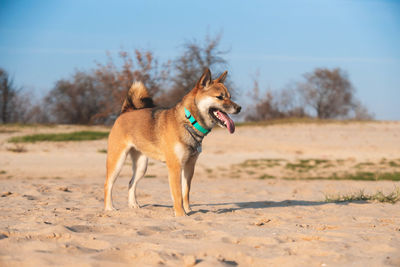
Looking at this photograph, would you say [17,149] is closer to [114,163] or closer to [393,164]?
[114,163]

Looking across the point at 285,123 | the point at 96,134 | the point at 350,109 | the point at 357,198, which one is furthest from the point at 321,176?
the point at 350,109

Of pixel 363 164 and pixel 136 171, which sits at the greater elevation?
pixel 136 171

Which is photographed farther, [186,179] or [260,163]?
[260,163]

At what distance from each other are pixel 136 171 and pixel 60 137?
1303 centimetres

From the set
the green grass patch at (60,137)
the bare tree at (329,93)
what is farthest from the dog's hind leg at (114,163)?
the bare tree at (329,93)

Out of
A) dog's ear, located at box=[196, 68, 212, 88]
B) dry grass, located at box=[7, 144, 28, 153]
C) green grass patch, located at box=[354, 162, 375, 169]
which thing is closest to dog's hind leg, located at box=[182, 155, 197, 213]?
dog's ear, located at box=[196, 68, 212, 88]

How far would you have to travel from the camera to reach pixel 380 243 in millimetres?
4270

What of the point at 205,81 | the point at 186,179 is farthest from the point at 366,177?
the point at 205,81

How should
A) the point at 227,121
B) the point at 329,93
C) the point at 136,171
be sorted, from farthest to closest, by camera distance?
the point at 329,93, the point at 136,171, the point at 227,121

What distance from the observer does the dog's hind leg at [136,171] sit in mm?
6949

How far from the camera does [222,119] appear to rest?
19.4 ft

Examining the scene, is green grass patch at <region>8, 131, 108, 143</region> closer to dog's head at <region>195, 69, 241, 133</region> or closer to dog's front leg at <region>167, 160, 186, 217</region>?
dog's front leg at <region>167, 160, 186, 217</region>

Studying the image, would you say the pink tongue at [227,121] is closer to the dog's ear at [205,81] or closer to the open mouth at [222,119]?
the open mouth at [222,119]

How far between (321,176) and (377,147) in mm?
6647
